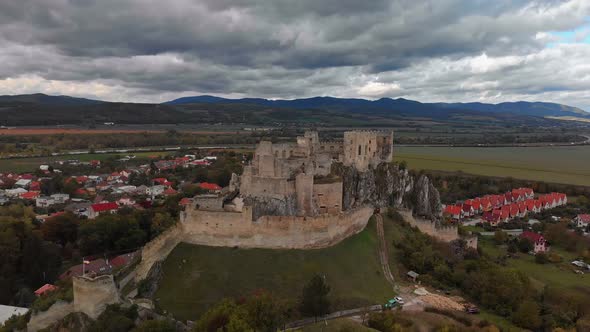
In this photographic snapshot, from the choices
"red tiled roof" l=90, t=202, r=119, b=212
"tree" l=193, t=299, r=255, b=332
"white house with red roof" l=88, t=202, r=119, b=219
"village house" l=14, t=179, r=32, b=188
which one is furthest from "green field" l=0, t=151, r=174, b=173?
"tree" l=193, t=299, r=255, b=332

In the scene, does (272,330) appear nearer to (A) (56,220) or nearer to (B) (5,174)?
(A) (56,220)

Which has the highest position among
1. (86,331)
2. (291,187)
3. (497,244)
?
(291,187)

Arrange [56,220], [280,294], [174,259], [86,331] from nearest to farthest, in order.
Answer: [86,331], [280,294], [174,259], [56,220]

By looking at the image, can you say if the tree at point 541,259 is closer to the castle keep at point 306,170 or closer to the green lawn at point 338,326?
the castle keep at point 306,170

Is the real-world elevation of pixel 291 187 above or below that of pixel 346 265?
above

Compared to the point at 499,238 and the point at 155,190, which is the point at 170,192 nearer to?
the point at 155,190

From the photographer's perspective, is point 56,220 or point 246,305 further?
point 56,220

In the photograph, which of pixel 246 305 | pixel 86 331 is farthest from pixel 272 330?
pixel 86 331

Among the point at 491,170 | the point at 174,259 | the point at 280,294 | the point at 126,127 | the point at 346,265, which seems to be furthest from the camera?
the point at 126,127
